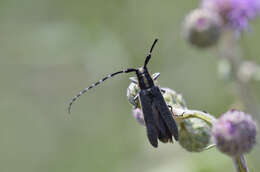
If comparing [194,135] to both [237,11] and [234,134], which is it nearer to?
[234,134]

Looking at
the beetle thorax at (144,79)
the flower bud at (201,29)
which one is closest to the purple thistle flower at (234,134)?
the beetle thorax at (144,79)

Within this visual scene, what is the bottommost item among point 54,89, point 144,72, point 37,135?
point 144,72

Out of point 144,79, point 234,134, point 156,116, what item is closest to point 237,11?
point 144,79

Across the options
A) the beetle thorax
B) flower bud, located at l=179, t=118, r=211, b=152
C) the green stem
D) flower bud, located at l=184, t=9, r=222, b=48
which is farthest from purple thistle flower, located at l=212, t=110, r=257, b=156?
flower bud, located at l=184, t=9, r=222, b=48

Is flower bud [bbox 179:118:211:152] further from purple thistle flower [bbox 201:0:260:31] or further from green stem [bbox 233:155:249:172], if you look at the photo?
Result: purple thistle flower [bbox 201:0:260:31]

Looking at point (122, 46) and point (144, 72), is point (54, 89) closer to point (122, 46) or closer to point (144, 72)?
point (122, 46)


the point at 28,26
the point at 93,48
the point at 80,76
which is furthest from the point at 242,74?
the point at 28,26
